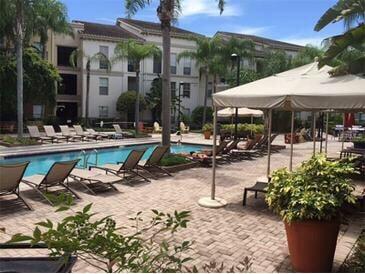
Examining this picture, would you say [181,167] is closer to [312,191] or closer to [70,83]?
[312,191]

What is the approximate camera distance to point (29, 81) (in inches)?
1194

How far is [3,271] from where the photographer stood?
300 centimetres

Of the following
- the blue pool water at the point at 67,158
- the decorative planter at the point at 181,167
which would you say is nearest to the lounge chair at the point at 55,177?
the decorative planter at the point at 181,167

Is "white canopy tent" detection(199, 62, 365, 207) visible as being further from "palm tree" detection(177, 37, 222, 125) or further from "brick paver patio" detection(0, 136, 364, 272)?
"palm tree" detection(177, 37, 222, 125)

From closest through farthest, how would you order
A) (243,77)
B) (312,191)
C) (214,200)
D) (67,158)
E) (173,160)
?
(312,191), (214,200), (173,160), (67,158), (243,77)

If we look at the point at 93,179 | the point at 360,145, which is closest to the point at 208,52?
the point at 360,145

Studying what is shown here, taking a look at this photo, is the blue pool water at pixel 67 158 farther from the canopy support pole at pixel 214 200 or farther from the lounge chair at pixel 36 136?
the canopy support pole at pixel 214 200

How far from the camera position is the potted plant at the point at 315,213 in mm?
4699

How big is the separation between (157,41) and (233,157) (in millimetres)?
32306

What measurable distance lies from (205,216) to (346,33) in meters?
5.02

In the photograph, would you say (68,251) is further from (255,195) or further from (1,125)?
(1,125)

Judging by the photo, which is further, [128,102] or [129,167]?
[128,102]

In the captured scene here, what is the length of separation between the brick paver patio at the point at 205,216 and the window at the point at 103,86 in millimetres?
31307

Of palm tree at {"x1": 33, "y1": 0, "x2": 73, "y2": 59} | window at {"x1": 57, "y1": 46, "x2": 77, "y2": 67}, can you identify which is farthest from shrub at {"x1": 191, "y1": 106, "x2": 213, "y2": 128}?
palm tree at {"x1": 33, "y1": 0, "x2": 73, "y2": 59}
